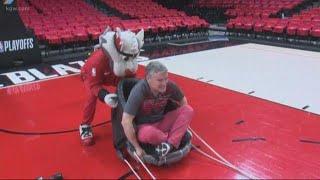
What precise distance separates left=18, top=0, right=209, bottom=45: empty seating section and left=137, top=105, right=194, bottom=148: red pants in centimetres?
595

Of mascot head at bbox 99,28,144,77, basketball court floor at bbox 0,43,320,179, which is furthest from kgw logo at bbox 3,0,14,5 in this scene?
mascot head at bbox 99,28,144,77

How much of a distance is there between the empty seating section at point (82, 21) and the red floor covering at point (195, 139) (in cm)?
362

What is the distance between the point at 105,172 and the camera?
2.91m

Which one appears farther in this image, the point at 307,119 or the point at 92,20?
the point at 92,20

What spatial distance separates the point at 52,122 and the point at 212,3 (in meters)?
13.2

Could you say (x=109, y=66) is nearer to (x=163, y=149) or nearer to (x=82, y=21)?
(x=163, y=149)

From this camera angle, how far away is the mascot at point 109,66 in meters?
3.18

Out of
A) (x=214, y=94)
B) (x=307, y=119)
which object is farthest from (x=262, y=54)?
(x=307, y=119)

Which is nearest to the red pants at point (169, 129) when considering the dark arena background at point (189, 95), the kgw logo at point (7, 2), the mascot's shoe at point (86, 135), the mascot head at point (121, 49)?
the dark arena background at point (189, 95)

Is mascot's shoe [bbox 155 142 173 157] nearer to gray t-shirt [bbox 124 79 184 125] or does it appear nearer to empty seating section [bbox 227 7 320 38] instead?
gray t-shirt [bbox 124 79 184 125]

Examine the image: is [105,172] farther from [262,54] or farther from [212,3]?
[212,3]

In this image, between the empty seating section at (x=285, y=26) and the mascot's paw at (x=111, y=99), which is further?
the empty seating section at (x=285, y=26)

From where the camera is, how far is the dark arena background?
3.03 meters

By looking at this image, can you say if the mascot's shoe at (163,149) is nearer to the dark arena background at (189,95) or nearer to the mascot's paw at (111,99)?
the dark arena background at (189,95)
